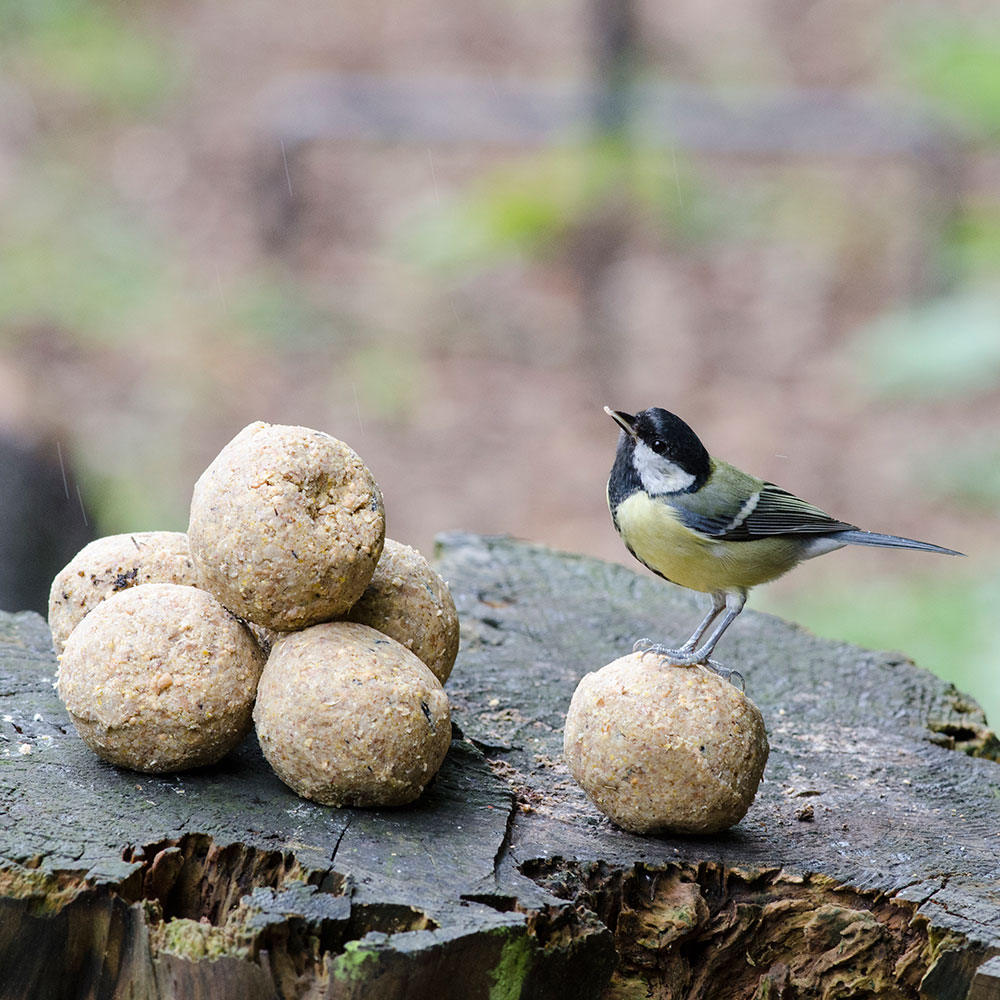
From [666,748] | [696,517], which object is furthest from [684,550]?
[666,748]

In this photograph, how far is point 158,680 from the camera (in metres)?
2.74

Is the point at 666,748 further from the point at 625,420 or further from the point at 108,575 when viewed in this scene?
the point at 108,575

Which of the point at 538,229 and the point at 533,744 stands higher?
the point at 538,229

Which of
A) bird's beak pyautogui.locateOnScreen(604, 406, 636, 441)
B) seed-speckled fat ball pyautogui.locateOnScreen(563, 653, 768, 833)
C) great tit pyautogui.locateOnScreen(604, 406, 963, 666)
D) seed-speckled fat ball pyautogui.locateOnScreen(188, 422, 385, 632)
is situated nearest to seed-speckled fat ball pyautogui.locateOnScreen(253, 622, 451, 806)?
seed-speckled fat ball pyautogui.locateOnScreen(188, 422, 385, 632)

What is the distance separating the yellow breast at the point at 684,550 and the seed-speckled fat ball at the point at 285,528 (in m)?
0.75

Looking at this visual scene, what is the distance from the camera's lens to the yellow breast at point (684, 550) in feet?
10.6

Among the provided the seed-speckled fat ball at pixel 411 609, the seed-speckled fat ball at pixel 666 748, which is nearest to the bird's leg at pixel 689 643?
the seed-speckled fat ball at pixel 666 748

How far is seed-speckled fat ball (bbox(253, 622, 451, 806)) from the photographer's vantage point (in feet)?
8.78

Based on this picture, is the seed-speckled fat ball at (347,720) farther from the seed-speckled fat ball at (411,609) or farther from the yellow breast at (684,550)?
the yellow breast at (684,550)

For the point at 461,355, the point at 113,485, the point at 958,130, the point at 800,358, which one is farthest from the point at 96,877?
the point at 958,130

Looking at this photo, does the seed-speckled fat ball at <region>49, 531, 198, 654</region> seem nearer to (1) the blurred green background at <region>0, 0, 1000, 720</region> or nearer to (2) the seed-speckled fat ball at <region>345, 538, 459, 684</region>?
(2) the seed-speckled fat ball at <region>345, 538, 459, 684</region>

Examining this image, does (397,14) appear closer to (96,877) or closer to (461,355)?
(461,355)

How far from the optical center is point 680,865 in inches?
108

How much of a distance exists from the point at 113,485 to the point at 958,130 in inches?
305
